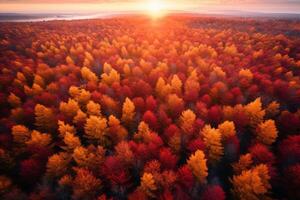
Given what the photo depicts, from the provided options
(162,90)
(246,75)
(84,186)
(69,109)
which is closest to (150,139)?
(84,186)

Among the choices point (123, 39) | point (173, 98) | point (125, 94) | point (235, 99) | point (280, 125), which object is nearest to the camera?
point (280, 125)

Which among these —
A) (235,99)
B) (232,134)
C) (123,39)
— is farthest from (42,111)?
(123,39)

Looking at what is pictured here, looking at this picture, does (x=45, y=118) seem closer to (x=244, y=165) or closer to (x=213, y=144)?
(x=213, y=144)

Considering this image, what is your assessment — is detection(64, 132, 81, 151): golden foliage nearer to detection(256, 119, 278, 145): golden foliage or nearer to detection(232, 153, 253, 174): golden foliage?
detection(232, 153, 253, 174): golden foliage

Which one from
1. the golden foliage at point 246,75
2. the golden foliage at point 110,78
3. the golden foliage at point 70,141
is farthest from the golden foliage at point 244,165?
the golden foliage at point 110,78

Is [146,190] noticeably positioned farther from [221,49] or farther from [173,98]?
[221,49]

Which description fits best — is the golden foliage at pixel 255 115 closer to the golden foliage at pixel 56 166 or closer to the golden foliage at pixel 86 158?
the golden foliage at pixel 86 158

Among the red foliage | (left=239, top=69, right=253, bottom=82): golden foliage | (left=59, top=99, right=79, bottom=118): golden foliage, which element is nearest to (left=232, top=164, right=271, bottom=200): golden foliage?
the red foliage
